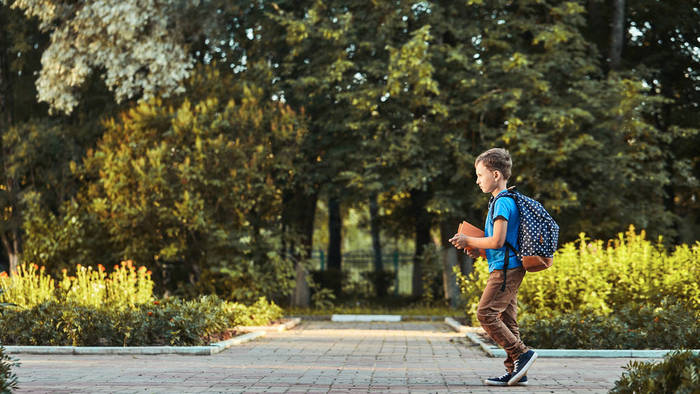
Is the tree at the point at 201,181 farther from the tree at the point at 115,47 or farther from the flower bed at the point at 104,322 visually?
the flower bed at the point at 104,322

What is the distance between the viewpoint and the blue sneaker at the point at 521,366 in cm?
743

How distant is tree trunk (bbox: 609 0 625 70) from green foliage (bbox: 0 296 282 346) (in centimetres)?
1589

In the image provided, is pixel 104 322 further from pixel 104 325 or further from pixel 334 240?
pixel 334 240

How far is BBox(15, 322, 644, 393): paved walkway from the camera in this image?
7.50 meters

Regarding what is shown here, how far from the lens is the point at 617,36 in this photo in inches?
950

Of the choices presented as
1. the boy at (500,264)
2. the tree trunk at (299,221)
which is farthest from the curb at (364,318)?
the boy at (500,264)

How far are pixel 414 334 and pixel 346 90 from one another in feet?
26.5

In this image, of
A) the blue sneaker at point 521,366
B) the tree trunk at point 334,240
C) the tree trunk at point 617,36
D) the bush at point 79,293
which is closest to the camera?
the blue sneaker at point 521,366

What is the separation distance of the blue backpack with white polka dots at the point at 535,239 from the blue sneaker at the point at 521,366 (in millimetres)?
803

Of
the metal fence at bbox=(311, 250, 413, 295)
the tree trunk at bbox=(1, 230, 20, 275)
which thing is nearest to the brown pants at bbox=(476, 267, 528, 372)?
the tree trunk at bbox=(1, 230, 20, 275)

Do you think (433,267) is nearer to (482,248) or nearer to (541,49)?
(541,49)

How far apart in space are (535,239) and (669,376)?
203 cm

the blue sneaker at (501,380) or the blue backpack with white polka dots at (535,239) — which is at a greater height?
the blue backpack with white polka dots at (535,239)

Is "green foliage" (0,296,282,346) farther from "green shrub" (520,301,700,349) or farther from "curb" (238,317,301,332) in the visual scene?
"green shrub" (520,301,700,349)
